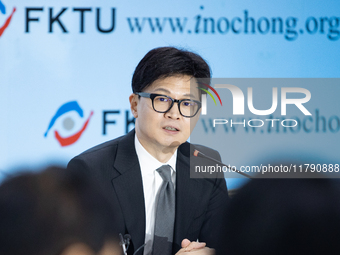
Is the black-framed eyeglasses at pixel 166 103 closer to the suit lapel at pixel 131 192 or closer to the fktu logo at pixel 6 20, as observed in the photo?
the suit lapel at pixel 131 192

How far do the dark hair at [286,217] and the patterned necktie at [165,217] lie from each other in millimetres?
908

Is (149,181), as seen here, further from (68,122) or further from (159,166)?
(68,122)

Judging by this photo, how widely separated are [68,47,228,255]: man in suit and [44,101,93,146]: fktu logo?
662 millimetres

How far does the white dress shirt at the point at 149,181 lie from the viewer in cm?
140

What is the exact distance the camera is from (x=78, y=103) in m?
2.15

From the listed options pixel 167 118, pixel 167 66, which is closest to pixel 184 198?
pixel 167 118

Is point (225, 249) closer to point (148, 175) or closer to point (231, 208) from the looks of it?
point (231, 208)

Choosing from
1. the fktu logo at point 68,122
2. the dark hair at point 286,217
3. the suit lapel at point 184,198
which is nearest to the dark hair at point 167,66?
the suit lapel at point 184,198

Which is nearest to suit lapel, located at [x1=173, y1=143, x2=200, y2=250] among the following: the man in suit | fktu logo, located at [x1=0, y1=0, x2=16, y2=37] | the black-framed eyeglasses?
the man in suit

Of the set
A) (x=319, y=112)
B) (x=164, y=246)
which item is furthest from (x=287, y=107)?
(x=164, y=246)

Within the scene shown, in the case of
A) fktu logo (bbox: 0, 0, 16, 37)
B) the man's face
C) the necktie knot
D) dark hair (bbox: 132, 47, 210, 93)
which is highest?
fktu logo (bbox: 0, 0, 16, 37)

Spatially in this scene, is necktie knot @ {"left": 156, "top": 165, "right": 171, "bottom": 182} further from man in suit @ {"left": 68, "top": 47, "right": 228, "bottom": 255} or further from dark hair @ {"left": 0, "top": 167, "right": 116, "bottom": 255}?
dark hair @ {"left": 0, "top": 167, "right": 116, "bottom": 255}

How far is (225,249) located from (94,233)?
22 centimetres

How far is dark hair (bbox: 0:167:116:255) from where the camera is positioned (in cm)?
53
